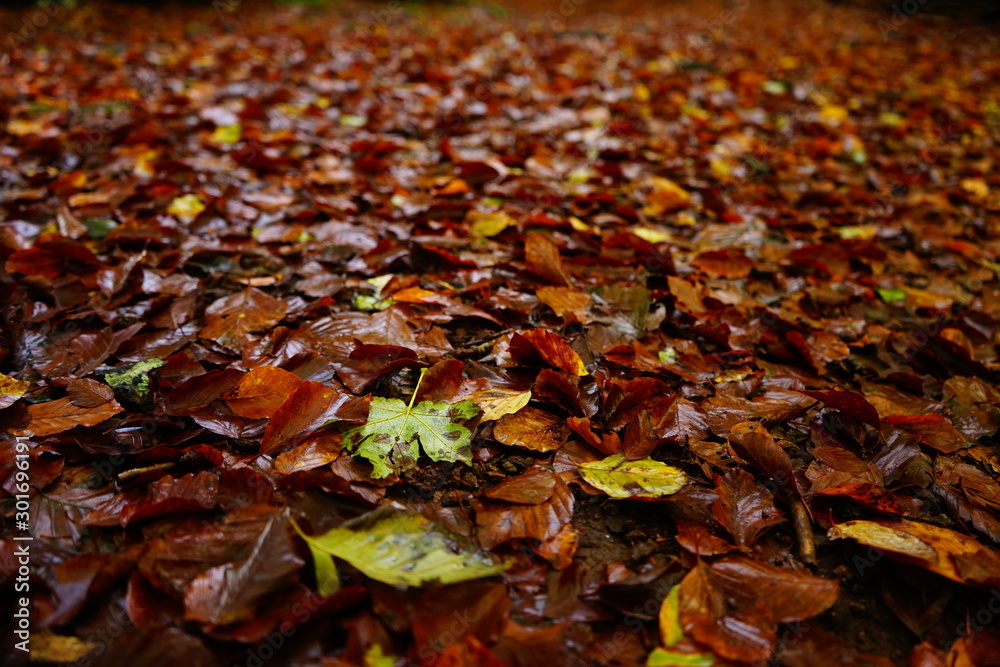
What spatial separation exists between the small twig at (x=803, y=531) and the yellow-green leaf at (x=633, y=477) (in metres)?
0.24

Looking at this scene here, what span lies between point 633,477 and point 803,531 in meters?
0.35

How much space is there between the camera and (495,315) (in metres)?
1.80

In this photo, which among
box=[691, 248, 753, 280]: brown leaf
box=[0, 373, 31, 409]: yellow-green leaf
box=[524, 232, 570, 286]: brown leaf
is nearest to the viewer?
box=[0, 373, 31, 409]: yellow-green leaf

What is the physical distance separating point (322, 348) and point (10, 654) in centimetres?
88

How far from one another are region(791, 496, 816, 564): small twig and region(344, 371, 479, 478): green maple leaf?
70 cm

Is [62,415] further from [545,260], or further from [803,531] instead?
[803,531]

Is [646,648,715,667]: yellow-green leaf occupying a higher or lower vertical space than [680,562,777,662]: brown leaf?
lower

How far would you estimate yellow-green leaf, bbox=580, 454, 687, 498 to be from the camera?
1225 millimetres

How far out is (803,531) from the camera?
119 centimetres

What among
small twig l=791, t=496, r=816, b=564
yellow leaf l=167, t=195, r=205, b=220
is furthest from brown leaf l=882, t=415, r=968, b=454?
yellow leaf l=167, t=195, r=205, b=220

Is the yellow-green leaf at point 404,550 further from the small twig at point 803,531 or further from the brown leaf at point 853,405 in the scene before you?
the brown leaf at point 853,405

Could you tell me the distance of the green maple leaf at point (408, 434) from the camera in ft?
4.18

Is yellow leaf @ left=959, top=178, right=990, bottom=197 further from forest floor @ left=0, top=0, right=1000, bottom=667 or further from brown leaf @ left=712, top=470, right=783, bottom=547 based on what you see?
brown leaf @ left=712, top=470, right=783, bottom=547

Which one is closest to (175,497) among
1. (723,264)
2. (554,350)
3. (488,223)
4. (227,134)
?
(554,350)
